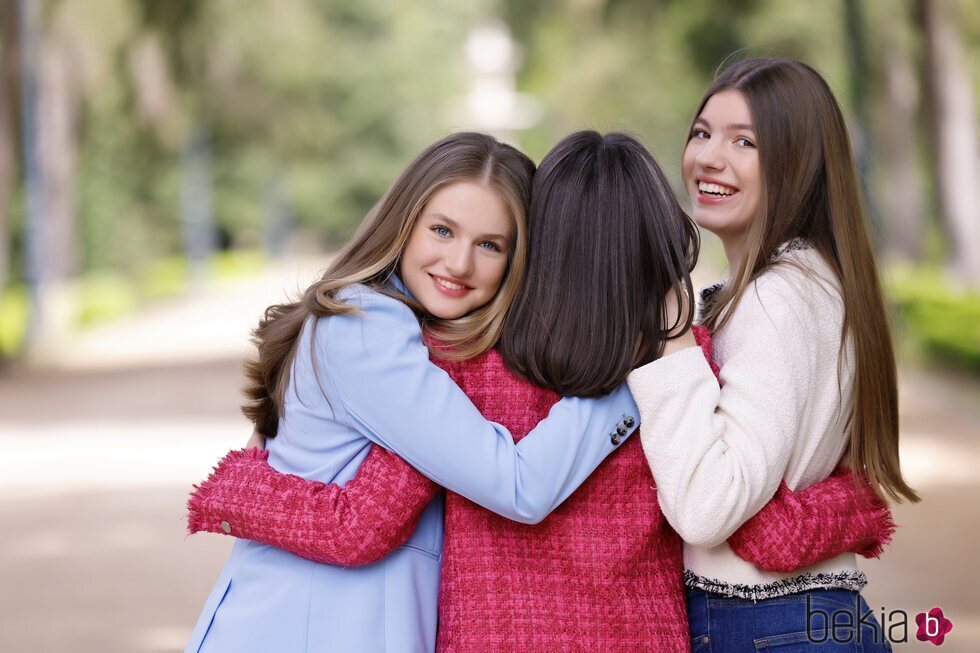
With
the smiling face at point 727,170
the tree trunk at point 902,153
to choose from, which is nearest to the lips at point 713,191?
the smiling face at point 727,170

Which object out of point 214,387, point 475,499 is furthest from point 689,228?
point 214,387

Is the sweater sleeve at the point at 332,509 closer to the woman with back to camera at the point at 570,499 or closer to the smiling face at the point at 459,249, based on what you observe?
the woman with back to camera at the point at 570,499

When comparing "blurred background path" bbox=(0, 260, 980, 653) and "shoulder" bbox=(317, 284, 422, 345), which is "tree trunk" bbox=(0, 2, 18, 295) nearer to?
"blurred background path" bbox=(0, 260, 980, 653)

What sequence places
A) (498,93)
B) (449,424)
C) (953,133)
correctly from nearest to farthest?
(449,424)
(953,133)
(498,93)

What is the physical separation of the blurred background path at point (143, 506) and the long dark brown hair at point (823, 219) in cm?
240

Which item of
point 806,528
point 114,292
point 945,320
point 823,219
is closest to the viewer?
point 806,528

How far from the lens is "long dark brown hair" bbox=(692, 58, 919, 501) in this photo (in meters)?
2.43

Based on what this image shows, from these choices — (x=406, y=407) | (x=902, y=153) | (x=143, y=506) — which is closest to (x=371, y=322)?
(x=406, y=407)

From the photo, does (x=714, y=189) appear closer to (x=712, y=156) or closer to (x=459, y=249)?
(x=712, y=156)

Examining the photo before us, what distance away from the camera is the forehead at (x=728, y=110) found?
100 inches

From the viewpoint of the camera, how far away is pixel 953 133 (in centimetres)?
1563

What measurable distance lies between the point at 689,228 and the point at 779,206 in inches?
11.4

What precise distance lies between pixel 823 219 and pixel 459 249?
74 centimetres

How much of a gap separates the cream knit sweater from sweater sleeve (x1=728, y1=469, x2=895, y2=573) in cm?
4
